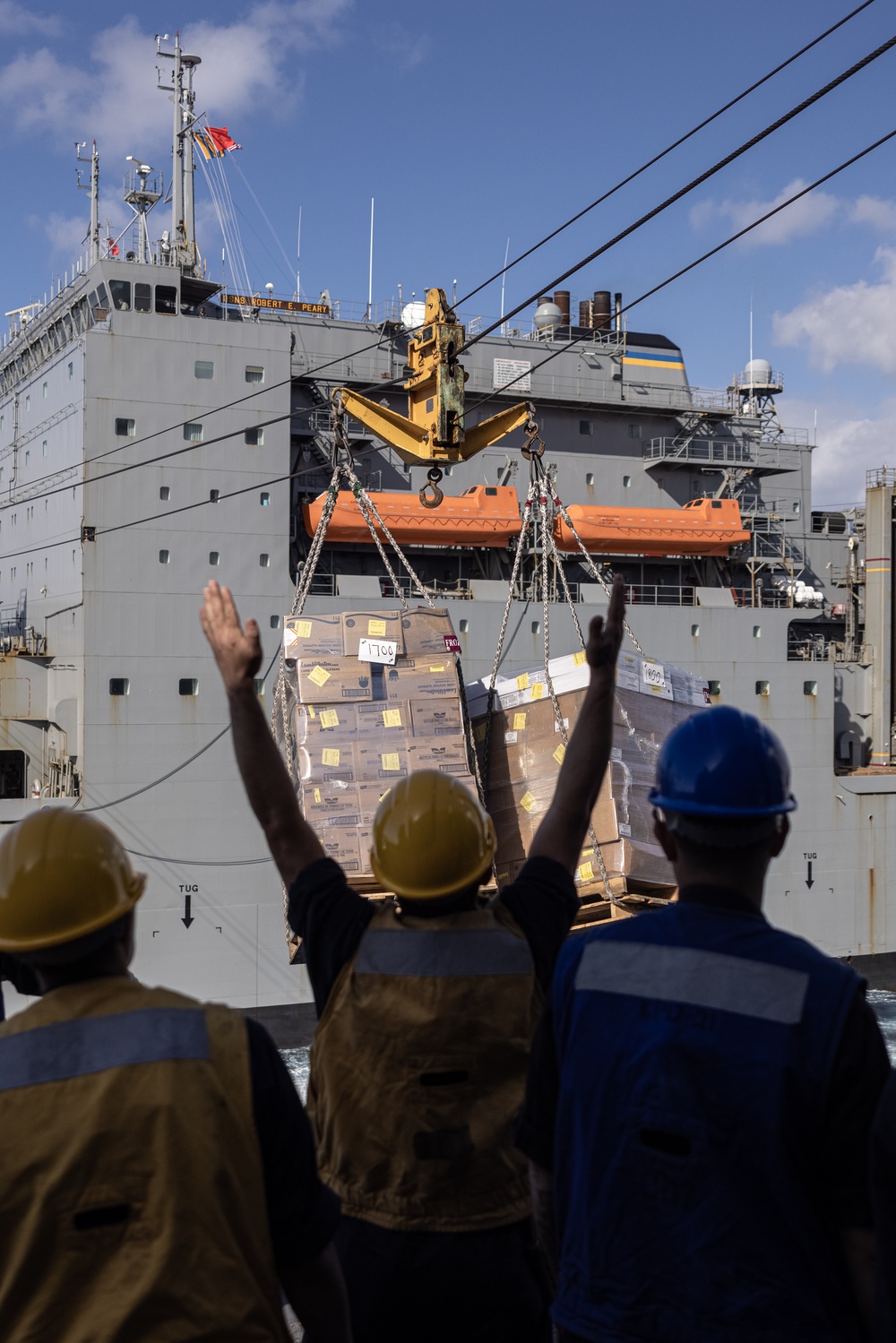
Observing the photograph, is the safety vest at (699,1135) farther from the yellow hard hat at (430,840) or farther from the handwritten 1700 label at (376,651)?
the handwritten 1700 label at (376,651)

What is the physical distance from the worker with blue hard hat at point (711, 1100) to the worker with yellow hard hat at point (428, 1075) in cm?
22

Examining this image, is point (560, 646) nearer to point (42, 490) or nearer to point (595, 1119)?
point (42, 490)

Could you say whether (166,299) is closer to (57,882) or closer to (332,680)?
(332,680)

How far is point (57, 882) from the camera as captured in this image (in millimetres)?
1657

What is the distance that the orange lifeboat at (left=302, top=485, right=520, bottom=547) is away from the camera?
1602 centimetres

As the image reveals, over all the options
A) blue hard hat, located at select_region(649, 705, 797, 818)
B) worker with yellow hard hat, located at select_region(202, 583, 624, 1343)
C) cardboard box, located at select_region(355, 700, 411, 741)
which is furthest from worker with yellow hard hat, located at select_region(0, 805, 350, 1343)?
cardboard box, located at select_region(355, 700, 411, 741)

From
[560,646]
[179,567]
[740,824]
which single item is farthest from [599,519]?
[740,824]

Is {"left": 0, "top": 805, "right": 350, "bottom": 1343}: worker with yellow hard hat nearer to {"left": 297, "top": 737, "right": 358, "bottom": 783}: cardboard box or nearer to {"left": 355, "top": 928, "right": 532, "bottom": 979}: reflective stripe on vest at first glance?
{"left": 355, "top": 928, "right": 532, "bottom": 979}: reflective stripe on vest

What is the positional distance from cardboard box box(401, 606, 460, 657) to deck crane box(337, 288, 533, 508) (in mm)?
801

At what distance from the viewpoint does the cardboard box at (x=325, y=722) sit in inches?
295

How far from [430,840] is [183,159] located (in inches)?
687

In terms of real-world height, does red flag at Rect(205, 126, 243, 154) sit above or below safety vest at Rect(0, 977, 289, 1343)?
above

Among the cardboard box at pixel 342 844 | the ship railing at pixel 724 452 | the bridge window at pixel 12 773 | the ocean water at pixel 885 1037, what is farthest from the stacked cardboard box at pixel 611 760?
the ship railing at pixel 724 452

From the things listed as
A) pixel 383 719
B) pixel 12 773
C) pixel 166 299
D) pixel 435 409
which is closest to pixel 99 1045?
pixel 383 719
